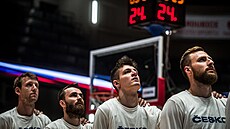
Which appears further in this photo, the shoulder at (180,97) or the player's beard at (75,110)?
the player's beard at (75,110)

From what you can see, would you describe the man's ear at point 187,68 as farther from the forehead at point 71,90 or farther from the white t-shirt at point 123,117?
the forehead at point 71,90

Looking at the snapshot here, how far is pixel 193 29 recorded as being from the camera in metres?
19.5

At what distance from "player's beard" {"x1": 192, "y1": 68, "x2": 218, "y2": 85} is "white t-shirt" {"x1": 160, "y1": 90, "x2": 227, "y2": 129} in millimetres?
209

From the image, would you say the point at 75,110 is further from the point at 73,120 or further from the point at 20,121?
the point at 20,121

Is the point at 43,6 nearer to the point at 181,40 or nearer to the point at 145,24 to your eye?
the point at 181,40

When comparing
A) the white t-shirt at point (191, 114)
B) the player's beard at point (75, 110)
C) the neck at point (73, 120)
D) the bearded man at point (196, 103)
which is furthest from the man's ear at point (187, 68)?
the neck at point (73, 120)

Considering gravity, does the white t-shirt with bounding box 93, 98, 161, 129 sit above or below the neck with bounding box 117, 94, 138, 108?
below

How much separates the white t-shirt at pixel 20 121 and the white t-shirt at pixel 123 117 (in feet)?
5.68

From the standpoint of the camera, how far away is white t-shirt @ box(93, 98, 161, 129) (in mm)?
5777

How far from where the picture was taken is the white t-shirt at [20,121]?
7136 millimetres

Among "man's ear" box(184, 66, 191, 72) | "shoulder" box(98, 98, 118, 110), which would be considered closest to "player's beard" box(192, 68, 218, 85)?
"man's ear" box(184, 66, 191, 72)

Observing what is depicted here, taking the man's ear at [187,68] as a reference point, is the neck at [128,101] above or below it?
below

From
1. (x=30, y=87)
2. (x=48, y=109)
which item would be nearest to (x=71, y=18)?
(x=48, y=109)

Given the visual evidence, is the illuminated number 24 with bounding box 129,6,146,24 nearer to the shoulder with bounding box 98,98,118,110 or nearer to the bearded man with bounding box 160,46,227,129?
the shoulder with bounding box 98,98,118,110
